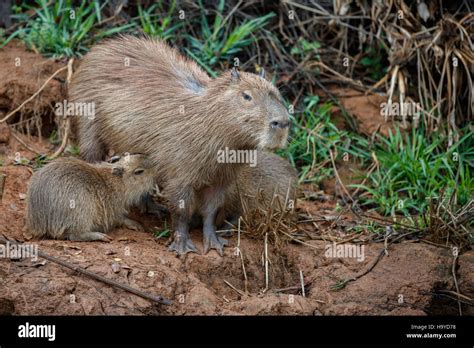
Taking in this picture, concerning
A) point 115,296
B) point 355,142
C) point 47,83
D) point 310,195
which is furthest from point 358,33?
point 115,296

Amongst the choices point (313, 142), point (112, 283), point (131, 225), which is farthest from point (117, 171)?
point (313, 142)

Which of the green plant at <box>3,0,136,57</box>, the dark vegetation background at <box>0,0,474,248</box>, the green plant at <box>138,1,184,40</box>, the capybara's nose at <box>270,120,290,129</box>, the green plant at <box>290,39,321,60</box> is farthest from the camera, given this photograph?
the green plant at <box>290,39,321,60</box>

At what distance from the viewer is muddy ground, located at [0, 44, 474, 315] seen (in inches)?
232

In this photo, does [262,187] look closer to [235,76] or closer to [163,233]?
[163,233]

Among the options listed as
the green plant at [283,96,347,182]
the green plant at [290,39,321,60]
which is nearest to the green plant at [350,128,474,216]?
the green plant at [283,96,347,182]

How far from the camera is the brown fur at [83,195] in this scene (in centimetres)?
652

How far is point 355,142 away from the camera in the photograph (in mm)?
8906

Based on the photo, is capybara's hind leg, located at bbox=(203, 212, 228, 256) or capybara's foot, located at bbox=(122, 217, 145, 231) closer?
capybara's hind leg, located at bbox=(203, 212, 228, 256)

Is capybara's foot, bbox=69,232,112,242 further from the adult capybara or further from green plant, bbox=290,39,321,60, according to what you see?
green plant, bbox=290,39,321,60

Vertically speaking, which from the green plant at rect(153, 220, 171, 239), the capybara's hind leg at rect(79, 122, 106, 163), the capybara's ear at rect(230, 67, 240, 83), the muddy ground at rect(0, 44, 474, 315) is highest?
the capybara's ear at rect(230, 67, 240, 83)

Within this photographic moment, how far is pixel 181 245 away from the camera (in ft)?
22.3

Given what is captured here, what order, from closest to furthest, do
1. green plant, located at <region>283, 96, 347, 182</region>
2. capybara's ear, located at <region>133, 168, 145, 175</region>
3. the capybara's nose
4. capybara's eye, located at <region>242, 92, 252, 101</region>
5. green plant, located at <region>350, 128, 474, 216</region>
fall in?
the capybara's nose
capybara's eye, located at <region>242, 92, 252, 101</region>
capybara's ear, located at <region>133, 168, 145, 175</region>
green plant, located at <region>350, 128, 474, 216</region>
green plant, located at <region>283, 96, 347, 182</region>

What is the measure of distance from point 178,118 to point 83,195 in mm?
991

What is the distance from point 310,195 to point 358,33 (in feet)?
7.35
